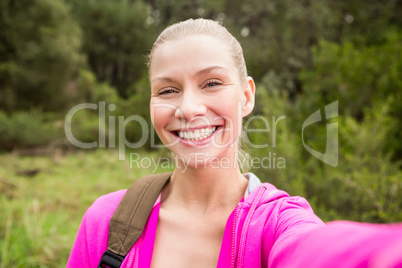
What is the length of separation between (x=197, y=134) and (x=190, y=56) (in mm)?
315

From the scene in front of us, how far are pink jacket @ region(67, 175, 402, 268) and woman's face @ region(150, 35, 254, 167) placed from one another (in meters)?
0.26

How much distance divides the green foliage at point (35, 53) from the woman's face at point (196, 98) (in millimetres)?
11268

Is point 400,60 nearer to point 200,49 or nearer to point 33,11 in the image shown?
point 200,49

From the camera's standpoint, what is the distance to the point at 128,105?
13.6 metres

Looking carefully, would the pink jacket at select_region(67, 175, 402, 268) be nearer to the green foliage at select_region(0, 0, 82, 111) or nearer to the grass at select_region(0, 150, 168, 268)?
the grass at select_region(0, 150, 168, 268)

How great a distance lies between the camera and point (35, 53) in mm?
11867

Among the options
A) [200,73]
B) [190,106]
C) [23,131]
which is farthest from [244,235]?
[23,131]

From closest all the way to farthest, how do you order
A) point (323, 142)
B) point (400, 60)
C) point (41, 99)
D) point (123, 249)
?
point (123, 249), point (323, 142), point (400, 60), point (41, 99)

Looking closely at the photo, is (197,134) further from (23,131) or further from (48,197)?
(23,131)

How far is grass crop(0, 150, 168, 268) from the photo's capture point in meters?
4.27

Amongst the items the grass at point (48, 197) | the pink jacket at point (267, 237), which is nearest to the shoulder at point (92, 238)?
the pink jacket at point (267, 237)

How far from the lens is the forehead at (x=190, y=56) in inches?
59.2

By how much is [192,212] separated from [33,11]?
12.1 m

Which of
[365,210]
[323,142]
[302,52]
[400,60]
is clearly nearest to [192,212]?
[365,210]
